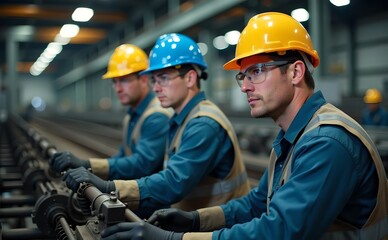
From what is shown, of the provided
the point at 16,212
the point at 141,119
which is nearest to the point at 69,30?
the point at 141,119

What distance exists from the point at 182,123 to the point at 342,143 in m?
1.36

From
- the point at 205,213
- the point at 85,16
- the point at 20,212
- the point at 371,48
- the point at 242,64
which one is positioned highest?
the point at 85,16

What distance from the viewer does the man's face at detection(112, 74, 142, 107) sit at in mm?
3500

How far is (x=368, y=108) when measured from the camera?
880 centimetres

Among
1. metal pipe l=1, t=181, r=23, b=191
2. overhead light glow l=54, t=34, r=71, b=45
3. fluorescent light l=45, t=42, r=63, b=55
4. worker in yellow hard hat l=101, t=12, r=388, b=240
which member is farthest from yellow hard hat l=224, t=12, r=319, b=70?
fluorescent light l=45, t=42, r=63, b=55

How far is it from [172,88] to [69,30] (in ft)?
48.6

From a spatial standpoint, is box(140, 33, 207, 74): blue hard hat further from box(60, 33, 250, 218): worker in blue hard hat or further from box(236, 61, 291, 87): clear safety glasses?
box(236, 61, 291, 87): clear safety glasses

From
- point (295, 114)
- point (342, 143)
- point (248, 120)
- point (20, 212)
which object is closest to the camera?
point (342, 143)

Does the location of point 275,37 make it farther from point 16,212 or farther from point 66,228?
point 16,212

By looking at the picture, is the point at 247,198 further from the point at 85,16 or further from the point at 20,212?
the point at 85,16

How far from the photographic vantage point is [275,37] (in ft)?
5.45

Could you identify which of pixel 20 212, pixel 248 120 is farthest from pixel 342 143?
pixel 248 120

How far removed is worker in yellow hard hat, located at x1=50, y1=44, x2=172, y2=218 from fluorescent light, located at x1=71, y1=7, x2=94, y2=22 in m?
10.5

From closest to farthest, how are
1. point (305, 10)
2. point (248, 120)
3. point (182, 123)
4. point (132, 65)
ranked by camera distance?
point (182, 123), point (132, 65), point (248, 120), point (305, 10)
